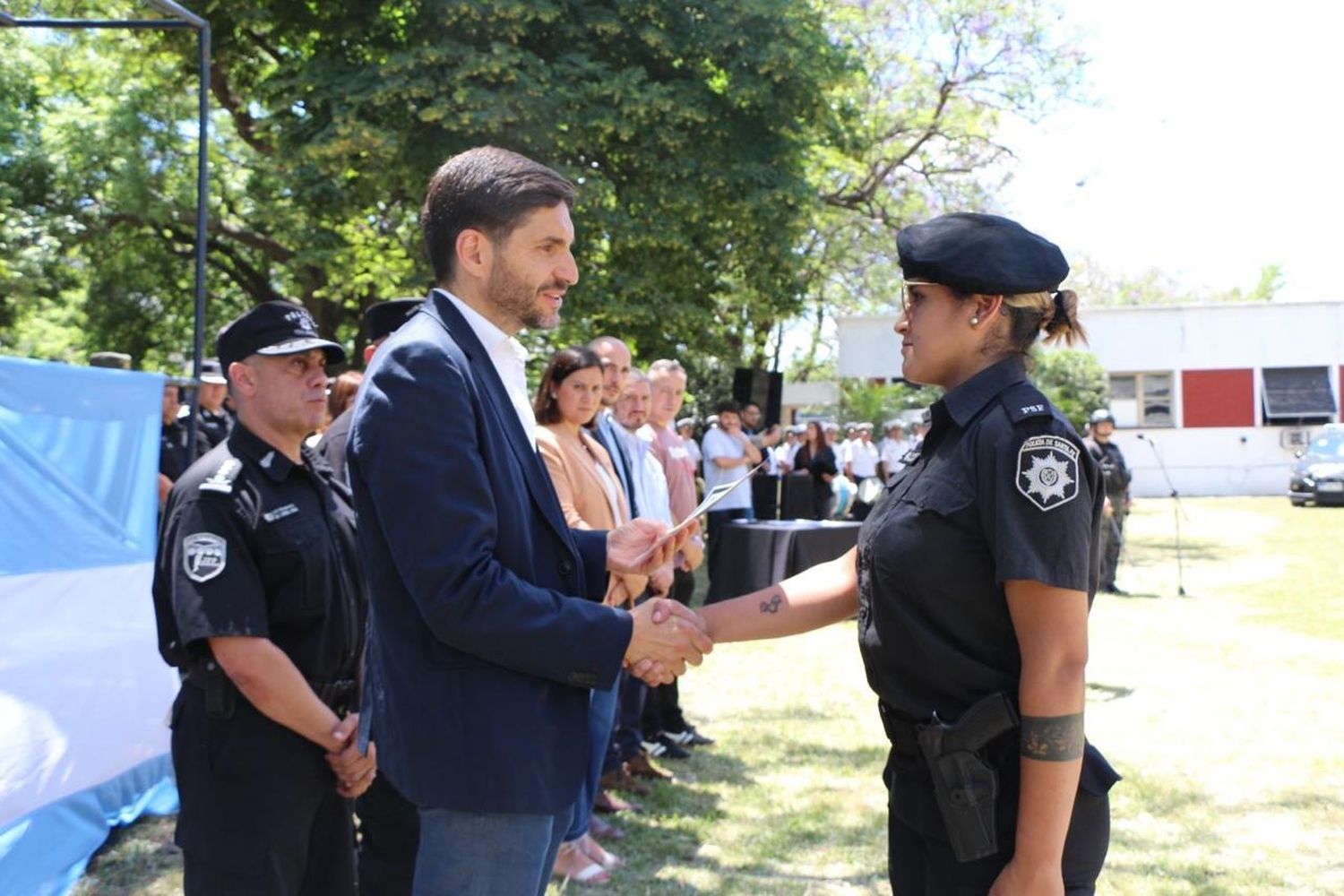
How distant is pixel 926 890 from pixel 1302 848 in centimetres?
416

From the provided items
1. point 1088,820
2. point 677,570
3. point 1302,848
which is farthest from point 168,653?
point 1302,848

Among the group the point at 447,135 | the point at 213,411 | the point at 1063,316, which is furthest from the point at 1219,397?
the point at 1063,316

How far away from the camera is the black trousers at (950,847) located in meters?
2.20

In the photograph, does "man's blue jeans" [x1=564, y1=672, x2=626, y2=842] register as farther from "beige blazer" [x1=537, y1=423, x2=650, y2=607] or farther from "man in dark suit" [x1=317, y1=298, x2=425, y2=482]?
"beige blazer" [x1=537, y1=423, x2=650, y2=607]

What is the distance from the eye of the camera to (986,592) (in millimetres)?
2193

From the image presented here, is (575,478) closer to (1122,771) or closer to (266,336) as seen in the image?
(266,336)

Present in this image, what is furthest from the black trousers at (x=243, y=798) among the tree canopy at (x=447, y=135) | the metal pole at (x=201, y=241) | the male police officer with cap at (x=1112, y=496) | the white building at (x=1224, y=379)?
the white building at (x=1224, y=379)

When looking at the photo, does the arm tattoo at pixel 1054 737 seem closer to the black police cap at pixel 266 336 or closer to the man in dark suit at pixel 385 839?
the black police cap at pixel 266 336

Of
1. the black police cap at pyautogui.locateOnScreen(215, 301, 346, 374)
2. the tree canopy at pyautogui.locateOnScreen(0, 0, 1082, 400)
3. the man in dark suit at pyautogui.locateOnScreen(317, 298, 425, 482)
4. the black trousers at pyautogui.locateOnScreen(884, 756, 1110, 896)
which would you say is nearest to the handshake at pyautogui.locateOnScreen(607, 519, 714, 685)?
the black trousers at pyautogui.locateOnScreen(884, 756, 1110, 896)

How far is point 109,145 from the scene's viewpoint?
19.3 meters

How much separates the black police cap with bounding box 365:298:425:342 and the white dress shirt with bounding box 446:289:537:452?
83.9 inches

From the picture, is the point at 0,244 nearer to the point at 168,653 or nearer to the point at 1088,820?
the point at 168,653

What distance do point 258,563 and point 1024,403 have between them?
182 centimetres

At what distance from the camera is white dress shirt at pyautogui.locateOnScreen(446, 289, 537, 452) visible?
7.60 feet
